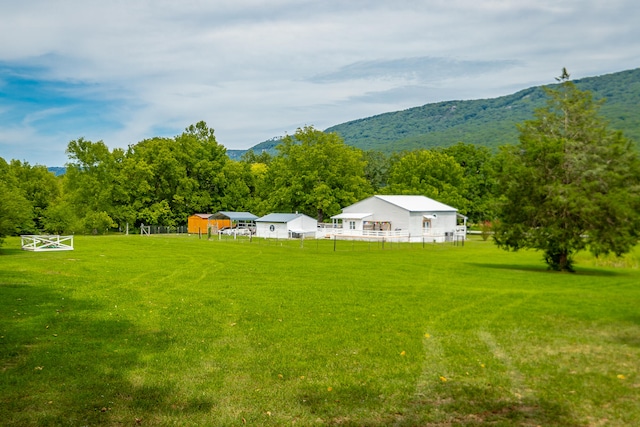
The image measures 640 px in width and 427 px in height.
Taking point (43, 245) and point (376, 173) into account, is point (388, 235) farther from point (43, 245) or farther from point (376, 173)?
point (376, 173)

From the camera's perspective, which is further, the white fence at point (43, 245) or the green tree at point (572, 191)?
the white fence at point (43, 245)

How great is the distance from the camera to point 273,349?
11.0 meters

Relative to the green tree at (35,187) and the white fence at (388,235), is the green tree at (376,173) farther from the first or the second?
the green tree at (35,187)

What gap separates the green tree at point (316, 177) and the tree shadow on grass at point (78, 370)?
53.6m

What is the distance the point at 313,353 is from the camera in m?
10.7

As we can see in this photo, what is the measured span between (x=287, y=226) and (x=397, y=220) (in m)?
12.3

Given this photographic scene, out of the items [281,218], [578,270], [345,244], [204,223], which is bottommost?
→ [578,270]

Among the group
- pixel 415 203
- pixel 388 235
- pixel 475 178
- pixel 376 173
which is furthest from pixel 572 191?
pixel 376 173

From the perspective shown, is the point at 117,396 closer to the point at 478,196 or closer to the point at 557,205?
the point at 557,205

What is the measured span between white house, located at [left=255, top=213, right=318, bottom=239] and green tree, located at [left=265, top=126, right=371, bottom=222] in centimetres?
516

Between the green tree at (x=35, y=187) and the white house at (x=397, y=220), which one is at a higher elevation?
the green tree at (x=35, y=187)

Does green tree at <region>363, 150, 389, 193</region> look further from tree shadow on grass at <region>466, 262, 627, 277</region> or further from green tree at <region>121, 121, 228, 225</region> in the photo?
tree shadow on grass at <region>466, 262, 627, 277</region>

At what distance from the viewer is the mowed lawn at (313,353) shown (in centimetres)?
770

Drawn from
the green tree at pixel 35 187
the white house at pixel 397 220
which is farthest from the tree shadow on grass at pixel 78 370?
the green tree at pixel 35 187
